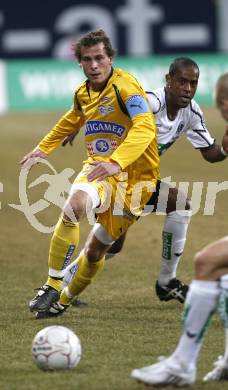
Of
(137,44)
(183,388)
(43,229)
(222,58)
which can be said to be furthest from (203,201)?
(137,44)

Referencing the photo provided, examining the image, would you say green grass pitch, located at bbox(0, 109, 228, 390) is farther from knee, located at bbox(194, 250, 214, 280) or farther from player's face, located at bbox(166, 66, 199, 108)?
player's face, located at bbox(166, 66, 199, 108)

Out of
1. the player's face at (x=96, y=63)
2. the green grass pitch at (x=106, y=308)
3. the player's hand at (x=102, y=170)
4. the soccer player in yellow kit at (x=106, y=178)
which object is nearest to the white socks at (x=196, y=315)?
the green grass pitch at (x=106, y=308)

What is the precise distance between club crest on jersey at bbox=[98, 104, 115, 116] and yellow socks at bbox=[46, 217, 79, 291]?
847mm

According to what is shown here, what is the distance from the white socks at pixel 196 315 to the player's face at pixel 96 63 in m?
2.60

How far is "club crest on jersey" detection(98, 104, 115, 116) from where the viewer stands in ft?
24.2

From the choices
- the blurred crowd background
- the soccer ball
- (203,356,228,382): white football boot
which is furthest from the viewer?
the blurred crowd background

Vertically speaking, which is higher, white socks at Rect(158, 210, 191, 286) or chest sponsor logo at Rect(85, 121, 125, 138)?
chest sponsor logo at Rect(85, 121, 125, 138)

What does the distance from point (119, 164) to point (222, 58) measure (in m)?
21.2

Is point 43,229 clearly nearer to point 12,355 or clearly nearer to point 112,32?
point 12,355

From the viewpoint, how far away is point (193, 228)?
1228 centimetres

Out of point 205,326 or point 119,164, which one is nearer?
point 205,326

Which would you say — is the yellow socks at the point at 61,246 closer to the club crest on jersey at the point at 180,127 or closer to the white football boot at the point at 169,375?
the club crest on jersey at the point at 180,127

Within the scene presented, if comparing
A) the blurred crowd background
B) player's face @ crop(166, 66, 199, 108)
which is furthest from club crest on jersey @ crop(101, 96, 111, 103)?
the blurred crowd background

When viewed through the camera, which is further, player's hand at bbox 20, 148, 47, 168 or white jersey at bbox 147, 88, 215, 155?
white jersey at bbox 147, 88, 215, 155
